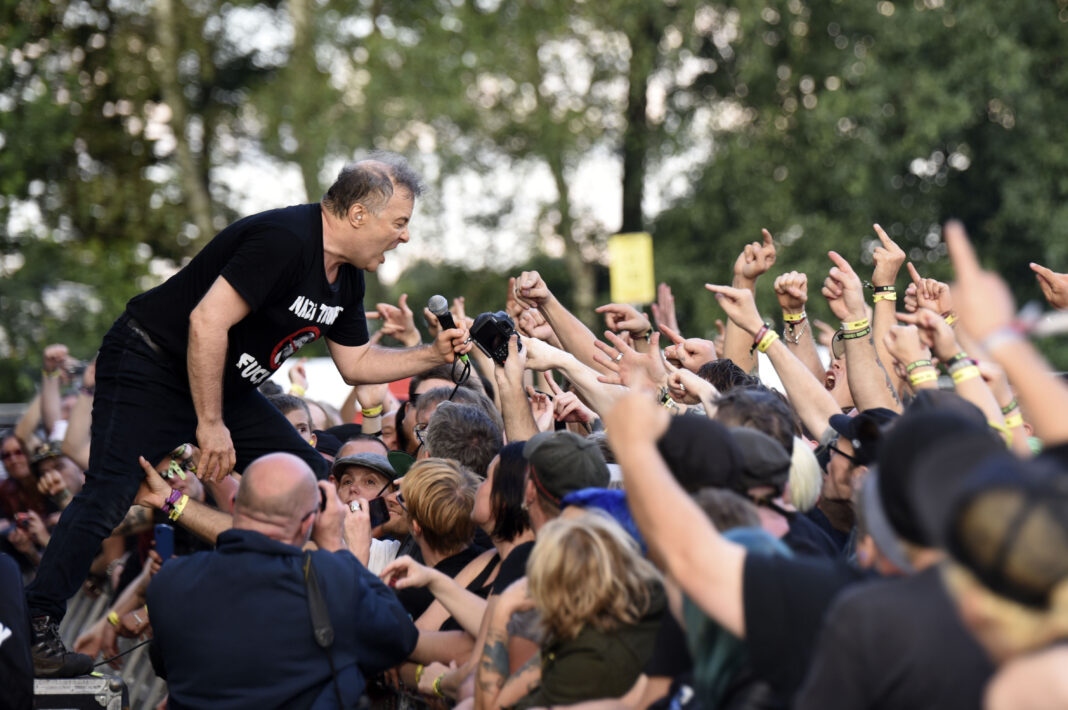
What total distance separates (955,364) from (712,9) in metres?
15.7

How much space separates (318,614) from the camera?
3.71 m

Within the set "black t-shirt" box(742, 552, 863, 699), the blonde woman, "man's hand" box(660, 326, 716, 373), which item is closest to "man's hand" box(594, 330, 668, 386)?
"man's hand" box(660, 326, 716, 373)

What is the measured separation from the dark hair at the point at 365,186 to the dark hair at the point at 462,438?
0.92m

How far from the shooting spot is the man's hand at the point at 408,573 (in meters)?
4.01

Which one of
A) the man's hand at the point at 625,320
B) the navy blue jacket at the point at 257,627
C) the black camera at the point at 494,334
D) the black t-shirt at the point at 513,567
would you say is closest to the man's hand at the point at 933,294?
the man's hand at the point at 625,320

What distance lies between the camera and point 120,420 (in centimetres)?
477

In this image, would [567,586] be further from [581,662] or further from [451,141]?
[451,141]

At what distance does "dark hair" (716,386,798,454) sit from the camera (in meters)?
3.70

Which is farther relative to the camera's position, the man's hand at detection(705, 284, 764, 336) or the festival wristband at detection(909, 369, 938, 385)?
the man's hand at detection(705, 284, 764, 336)

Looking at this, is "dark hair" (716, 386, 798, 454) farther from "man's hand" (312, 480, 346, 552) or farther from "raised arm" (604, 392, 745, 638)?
"man's hand" (312, 480, 346, 552)

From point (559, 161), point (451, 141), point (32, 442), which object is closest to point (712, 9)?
point (559, 161)

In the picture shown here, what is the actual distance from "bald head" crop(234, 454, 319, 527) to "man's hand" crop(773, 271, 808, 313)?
8.17 ft

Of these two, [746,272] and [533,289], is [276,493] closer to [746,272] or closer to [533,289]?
[533,289]

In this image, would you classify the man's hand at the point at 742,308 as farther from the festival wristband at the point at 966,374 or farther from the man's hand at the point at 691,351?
the festival wristband at the point at 966,374
